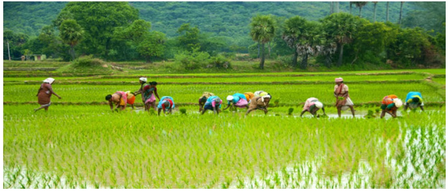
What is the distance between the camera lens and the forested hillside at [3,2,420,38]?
6481 centimetres

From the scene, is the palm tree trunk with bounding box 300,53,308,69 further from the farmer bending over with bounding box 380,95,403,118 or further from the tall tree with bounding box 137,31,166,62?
the farmer bending over with bounding box 380,95,403,118

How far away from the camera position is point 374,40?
1283 inches

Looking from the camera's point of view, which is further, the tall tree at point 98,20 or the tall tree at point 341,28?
the tall tree at point 98,20

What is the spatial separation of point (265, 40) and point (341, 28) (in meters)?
6.03

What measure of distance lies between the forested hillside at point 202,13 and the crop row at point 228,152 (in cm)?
5434

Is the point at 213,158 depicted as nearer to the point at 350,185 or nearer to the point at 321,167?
the point at 321,167

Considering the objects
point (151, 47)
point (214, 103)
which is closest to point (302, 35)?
point (151, 47)

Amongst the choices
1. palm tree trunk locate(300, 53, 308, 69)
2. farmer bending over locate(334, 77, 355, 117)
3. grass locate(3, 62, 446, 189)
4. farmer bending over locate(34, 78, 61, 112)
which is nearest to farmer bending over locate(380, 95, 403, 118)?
grass locate(3, 62, 446, 189)

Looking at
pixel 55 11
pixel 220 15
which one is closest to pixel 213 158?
pixel 220 15

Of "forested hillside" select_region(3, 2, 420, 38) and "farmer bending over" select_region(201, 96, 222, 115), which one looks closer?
"farmer bending over" select_region(201, 96, 222, 115)

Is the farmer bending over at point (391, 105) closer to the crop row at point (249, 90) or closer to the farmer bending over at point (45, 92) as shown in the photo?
A: the crop row at point (249, 90)

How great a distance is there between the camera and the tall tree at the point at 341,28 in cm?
3303

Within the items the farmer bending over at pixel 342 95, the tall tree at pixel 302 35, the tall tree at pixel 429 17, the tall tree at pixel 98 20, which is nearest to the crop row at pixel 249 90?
the farmer bending over at pixel 342 95

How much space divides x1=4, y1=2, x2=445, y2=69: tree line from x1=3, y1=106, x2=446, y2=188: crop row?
80.8ft
